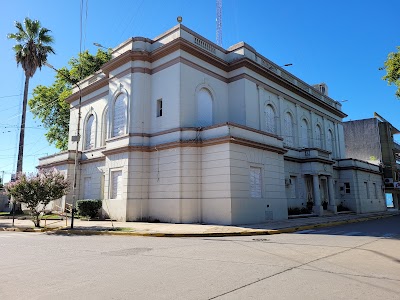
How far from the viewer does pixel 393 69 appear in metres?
18.0

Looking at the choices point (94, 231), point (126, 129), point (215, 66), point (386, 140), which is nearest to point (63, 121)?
point (126, 129)

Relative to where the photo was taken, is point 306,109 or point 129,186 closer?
point 129,186

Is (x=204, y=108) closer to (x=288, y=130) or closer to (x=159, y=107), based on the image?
(x=159, y=107)

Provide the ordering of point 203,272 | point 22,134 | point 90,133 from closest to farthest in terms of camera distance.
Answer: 1. point 203,272
2. point 90,133
3. point 22,134

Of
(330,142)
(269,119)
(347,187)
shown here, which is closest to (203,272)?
(269,119)

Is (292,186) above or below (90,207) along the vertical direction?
above

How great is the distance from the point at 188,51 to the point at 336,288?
1827 cm

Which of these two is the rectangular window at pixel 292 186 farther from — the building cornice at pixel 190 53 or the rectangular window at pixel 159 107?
the rectangular window at pixel 159 107

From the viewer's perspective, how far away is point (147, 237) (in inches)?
542

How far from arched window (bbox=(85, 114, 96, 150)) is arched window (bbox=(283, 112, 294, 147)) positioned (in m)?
17.0

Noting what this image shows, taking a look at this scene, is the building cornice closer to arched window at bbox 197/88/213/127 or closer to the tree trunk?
arched window at bbox 197/88/213/127

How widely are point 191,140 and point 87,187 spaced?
38.9 feet

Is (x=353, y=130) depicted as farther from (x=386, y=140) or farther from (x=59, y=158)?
(x=59, y=158)

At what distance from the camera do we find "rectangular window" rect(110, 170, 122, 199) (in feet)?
69.7
